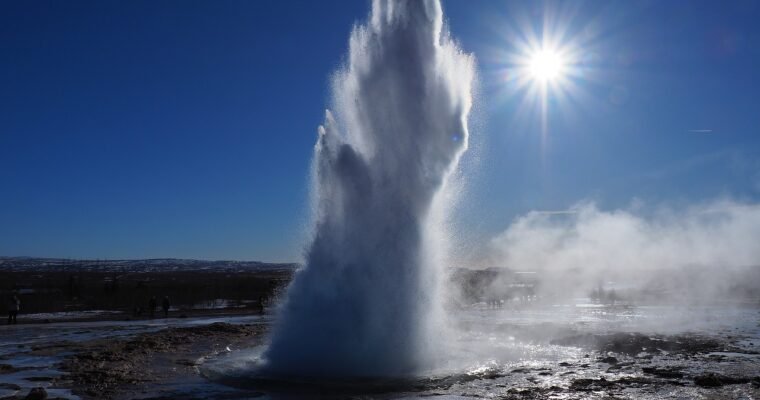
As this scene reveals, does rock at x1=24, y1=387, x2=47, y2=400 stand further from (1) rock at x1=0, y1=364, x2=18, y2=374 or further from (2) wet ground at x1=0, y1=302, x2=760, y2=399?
(1) rock at x1=0, y1=364, x2=18, y2=374

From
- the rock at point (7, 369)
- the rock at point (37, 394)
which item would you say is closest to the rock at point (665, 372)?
the rock at point (37, 394)

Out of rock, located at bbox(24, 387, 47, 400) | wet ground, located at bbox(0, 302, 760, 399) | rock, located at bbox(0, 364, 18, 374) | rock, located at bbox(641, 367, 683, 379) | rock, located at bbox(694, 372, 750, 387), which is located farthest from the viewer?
rock, located at bbox(0, 364, 18, 374)

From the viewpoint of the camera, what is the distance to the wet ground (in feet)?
35.4

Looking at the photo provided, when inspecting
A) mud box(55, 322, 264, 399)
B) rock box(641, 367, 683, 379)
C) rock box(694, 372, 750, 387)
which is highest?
rock box(694, 372, 750, 387)

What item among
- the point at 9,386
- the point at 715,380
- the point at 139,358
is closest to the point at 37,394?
the point at 9,386

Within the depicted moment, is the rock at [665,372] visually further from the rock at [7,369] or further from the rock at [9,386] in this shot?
the rock at [7,369]

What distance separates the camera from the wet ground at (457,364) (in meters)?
10.8

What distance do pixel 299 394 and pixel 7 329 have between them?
713 inches

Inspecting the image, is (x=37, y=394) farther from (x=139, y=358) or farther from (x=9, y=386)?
(x=139, y=358)

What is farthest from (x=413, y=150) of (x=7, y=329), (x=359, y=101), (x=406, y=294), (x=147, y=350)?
(x=7, y=329)

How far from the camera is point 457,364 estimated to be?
44.7ft

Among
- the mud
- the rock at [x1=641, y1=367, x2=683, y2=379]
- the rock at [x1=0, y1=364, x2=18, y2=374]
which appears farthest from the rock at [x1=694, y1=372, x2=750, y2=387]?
the rock at [x1=0, y1=364, x2=18, y2=374]

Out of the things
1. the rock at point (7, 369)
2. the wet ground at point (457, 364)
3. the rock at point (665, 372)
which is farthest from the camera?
the rock at point (7, 369)

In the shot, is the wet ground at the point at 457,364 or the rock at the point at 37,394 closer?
the rock at the point at 37,394
